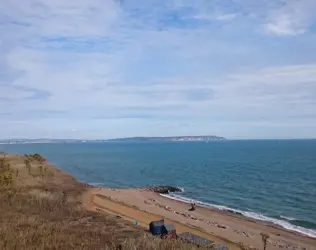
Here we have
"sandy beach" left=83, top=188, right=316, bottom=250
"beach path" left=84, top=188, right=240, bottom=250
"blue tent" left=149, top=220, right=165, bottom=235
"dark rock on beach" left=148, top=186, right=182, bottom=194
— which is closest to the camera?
"blue tent" left=149, top=220, right=165, bottom=235

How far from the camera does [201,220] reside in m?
37.4

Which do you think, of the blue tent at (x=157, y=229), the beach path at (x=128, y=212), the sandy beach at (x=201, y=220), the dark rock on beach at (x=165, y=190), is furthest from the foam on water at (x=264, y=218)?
the blue tent at (x=157, y=229)

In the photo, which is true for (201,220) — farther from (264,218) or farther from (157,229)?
(157,229)

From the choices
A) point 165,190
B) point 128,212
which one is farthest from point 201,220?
point 165,190

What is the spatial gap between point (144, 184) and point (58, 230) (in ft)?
176

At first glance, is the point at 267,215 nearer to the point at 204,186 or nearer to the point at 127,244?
the point at 204,186

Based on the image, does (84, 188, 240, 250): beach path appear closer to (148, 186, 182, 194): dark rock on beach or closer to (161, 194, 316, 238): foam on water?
(161, 194, 316, 238): foam on water

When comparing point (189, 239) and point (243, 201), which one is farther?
point (243, 201)

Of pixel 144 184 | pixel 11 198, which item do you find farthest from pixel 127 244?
pixel 144 184

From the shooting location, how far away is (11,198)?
966 inches

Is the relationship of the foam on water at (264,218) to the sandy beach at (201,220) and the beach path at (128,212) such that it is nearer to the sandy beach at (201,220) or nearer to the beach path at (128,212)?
the sandy beach at (201,220)

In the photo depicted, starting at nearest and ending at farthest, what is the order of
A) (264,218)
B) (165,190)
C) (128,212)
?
(264,218)
(128,212)
(165,190)

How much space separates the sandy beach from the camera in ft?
98.8

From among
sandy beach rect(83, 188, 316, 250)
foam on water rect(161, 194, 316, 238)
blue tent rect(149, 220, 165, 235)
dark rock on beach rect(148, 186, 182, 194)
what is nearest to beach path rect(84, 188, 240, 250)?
sandy beach rect(83, 188, 316, 250)
